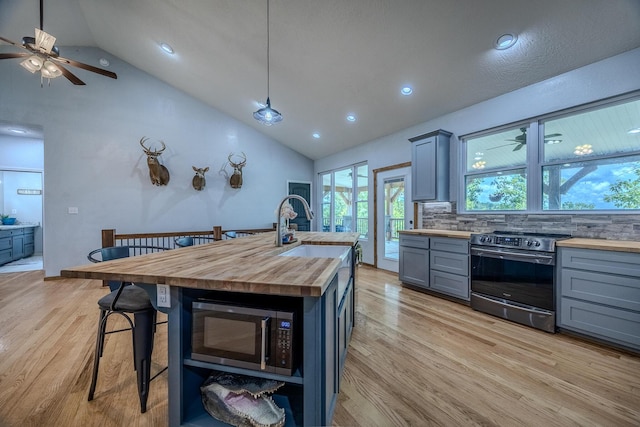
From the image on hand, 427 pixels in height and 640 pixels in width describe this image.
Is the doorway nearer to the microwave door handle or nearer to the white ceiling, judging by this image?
the white ceiling

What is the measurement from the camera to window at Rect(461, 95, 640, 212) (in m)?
2.51

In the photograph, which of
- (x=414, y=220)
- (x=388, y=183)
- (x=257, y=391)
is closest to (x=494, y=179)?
(x=414, y=220)

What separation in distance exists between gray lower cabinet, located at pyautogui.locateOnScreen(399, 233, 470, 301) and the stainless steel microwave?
2.81 m

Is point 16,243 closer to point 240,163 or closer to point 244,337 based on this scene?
point 240,163

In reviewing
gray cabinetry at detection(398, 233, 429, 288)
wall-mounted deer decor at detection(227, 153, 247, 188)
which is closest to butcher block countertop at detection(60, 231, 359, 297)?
gray cabinetry at detection(398, 233, 429, 288)

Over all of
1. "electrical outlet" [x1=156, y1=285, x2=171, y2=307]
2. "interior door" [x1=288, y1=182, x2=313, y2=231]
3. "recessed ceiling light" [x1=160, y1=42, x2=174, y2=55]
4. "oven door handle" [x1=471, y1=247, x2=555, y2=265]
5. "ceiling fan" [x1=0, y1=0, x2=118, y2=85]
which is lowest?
"oven door handle" [x1=471, y1=247, x2=555, y2=265]

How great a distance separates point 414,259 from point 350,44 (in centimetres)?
300

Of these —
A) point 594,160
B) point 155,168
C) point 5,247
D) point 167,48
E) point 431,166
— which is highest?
point 167,48

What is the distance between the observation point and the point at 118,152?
4.79 metres

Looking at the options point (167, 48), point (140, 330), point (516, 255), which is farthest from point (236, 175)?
point (516, 255)

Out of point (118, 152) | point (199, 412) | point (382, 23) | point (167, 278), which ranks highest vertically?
point (382, 23)

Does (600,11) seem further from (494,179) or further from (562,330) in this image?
(562,330)

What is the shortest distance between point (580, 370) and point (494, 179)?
2.38 m

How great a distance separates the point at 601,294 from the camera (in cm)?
220
